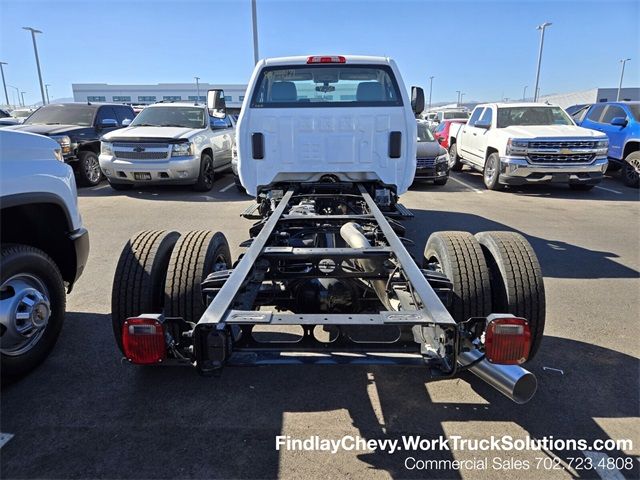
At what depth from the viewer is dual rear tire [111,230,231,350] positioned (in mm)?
2848

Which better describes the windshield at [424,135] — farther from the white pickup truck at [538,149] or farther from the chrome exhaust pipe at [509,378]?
the chrome exhaust pipe at [509,378]

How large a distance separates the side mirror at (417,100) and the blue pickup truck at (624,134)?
8.48 m

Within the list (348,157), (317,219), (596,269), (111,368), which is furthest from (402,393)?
(596,269)

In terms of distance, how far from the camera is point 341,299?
287 cm

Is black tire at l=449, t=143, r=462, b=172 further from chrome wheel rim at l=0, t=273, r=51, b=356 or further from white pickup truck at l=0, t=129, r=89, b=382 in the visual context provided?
chrome wheel rim at l=0, t=273, r=51, b=356

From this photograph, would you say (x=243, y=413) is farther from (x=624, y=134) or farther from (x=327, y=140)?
(x=624, y=134)

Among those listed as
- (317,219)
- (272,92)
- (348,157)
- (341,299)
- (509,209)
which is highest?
(272,92)

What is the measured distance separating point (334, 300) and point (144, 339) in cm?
115

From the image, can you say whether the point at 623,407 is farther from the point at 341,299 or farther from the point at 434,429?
the point at 341,299

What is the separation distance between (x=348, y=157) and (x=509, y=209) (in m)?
5.09

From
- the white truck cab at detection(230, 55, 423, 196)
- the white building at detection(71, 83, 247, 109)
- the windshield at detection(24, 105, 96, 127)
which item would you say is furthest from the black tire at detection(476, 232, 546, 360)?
the white building at detection(71, 83, 247, 109)

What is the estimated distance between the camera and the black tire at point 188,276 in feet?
9.32

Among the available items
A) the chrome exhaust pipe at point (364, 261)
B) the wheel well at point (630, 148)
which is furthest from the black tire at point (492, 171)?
the chrome exhaust pipe at point (364, 261)

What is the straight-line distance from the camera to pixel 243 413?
271 centimetres
